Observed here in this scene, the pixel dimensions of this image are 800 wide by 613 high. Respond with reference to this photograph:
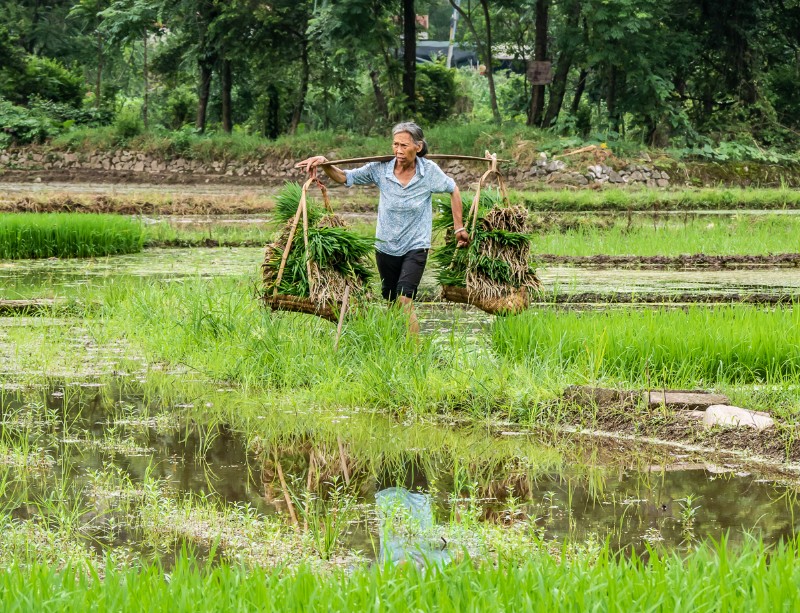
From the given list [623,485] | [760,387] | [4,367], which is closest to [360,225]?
[4,367]

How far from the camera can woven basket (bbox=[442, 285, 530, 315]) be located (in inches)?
284

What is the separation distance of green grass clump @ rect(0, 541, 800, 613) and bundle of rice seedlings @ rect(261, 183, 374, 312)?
3.84m

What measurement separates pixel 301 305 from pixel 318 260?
0.90ft

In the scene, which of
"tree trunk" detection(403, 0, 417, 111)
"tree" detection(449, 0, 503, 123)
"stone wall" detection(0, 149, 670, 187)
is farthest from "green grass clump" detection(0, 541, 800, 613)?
"tree" detection(449, 0, 503, 123)

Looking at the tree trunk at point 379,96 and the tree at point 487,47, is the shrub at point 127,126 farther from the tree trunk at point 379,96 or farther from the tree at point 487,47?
the tree at point 487,47

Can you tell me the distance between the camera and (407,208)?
7.17 m

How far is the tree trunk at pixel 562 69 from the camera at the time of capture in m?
27.1

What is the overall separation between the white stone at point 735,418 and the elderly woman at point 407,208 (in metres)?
2.06

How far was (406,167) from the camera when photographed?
713cm

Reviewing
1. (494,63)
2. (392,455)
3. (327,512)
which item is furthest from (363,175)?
(494,63)

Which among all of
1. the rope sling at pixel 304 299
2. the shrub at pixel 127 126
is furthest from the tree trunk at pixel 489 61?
the rope sling at pixel 304 299

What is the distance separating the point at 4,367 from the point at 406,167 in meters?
2.77

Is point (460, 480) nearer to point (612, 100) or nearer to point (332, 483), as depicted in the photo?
point (332, 483)

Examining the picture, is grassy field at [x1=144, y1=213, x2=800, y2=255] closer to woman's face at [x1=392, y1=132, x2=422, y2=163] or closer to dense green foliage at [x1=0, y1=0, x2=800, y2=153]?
woman's face at [x1=392, y1=132, x2=422, y2=163]
